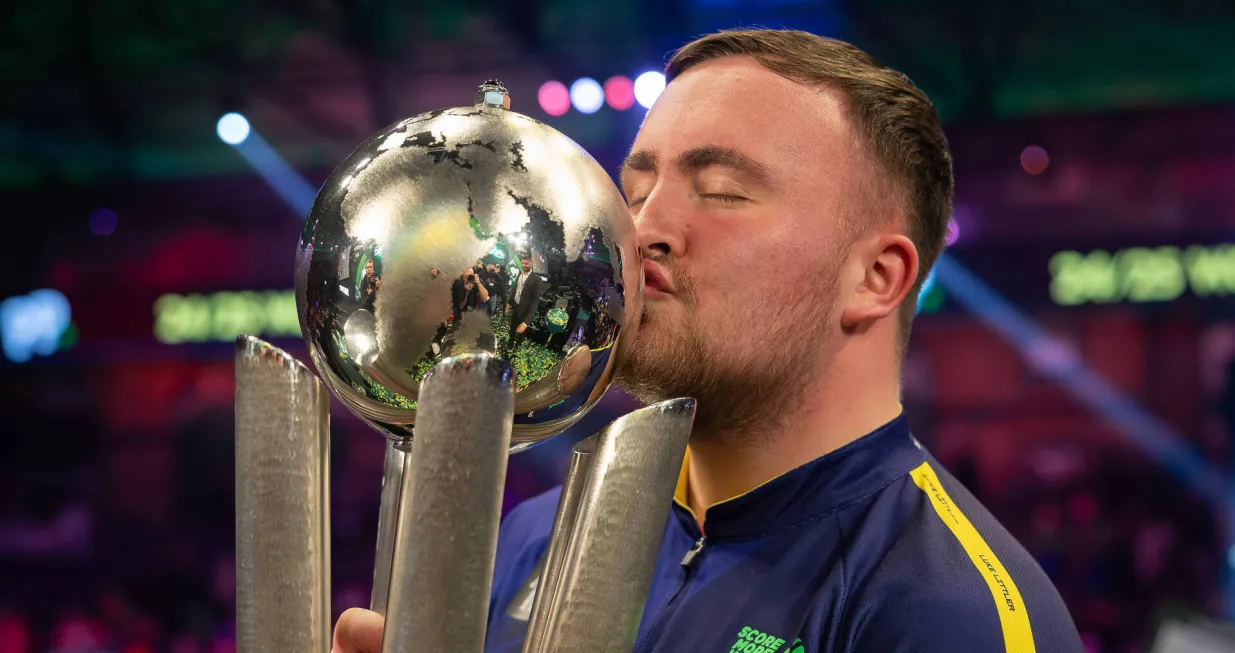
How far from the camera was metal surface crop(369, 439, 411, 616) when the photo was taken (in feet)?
2.68

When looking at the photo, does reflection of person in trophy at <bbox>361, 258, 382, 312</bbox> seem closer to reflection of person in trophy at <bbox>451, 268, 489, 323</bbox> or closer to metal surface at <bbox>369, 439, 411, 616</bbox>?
reflection of person in trophy at <bbox>451, 268, 489, 323</bbox>

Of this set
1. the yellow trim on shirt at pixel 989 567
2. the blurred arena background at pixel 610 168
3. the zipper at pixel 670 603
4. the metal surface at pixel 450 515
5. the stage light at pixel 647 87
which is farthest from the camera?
the blurred arena background at pixel 610 168

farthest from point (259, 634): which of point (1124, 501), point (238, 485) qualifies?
point (1124, 501)

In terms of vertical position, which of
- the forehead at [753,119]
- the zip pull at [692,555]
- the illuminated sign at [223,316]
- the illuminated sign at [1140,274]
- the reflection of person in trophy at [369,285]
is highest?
the forehead at [753,119]

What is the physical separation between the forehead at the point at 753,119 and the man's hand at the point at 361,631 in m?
0.55

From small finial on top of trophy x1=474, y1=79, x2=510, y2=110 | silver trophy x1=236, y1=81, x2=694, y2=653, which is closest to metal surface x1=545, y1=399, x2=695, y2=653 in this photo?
silver trophy x1=236, y1=81, x2=694, y2=653

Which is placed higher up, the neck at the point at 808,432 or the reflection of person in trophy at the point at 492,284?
the reflection of person in trophy at the point at 492,284

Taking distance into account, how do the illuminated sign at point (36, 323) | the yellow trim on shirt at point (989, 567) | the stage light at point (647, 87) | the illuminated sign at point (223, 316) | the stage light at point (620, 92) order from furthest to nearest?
1. the illuminated sign at point (36, 323)
2. the illuminated sign at point (223, 316)
3. the stage light at point (620, 92)
4. the stage light at point (647, 87)
5. the yellow trim on shirt at point (989, 567)

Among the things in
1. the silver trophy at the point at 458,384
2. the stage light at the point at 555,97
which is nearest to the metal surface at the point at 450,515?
the silver trophy at the point at 458,384

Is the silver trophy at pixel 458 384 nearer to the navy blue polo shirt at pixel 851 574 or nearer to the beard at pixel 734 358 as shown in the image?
the beard at pixel 734 358

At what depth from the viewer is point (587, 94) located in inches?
206

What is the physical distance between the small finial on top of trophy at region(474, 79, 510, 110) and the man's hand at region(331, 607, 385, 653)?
0.39m

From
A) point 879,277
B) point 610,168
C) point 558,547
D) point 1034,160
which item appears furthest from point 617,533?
point 1034,160

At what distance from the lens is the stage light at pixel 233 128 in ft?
19.3
